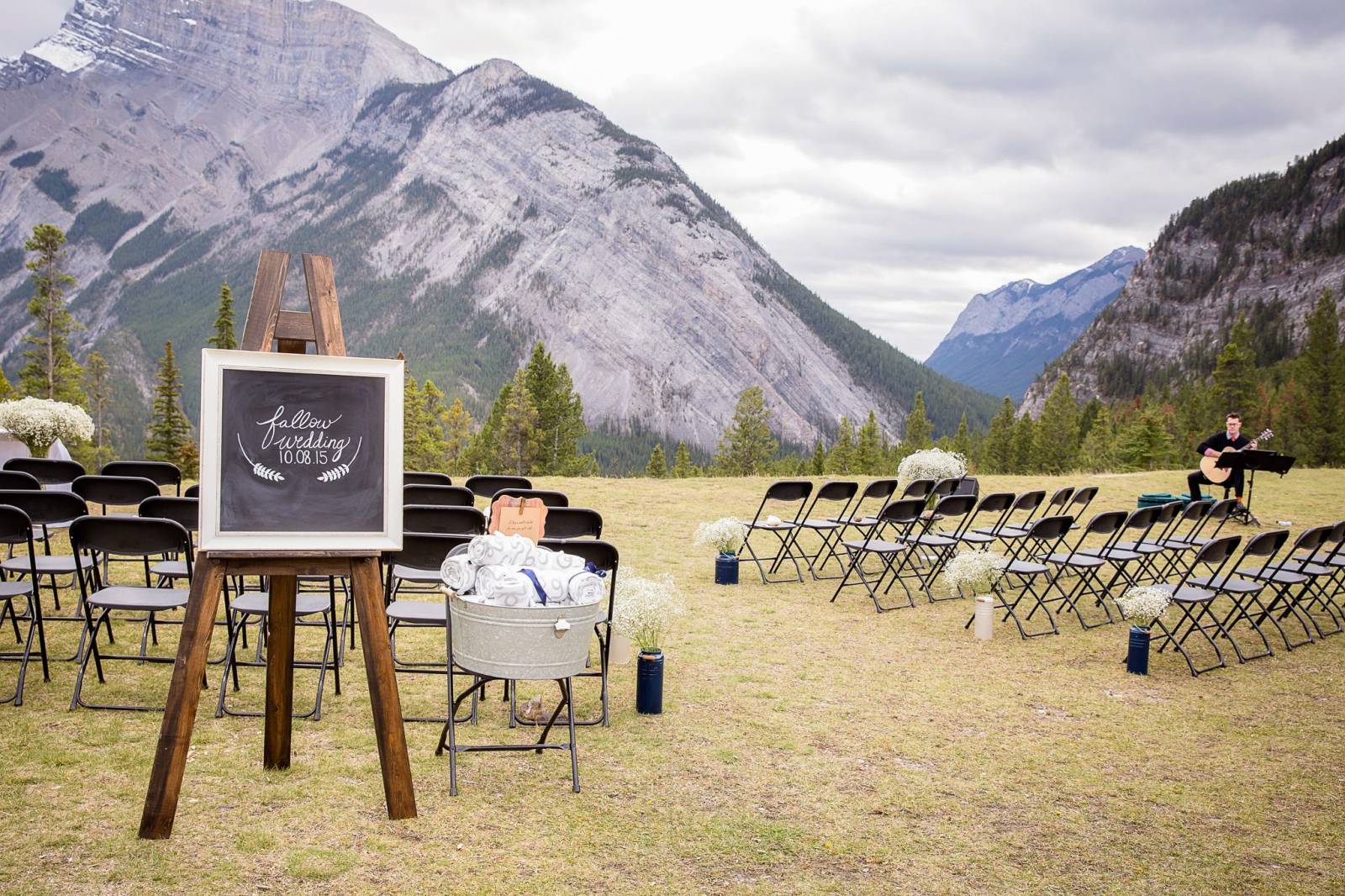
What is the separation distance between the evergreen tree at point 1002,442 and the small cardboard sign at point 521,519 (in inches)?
2611

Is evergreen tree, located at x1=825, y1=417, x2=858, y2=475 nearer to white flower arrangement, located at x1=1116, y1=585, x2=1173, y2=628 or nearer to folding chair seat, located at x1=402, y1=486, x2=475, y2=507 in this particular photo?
white flower arrangement, located at x1=1116, y1=585, x2=1173, y2=628

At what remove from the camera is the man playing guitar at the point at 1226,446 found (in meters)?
12.8

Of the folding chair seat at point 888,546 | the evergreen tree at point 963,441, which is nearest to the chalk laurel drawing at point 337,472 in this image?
the folding chair seat at point 888,546

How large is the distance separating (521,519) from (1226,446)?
42.5 feet

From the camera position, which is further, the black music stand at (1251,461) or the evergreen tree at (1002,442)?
the evergreen tree at (1002,442)

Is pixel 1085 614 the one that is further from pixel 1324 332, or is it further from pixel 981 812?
pixel 1324 332

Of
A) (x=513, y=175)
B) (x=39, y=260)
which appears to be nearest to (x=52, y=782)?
(x=39, y=260)

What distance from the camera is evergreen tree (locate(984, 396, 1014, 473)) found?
66.4 metres

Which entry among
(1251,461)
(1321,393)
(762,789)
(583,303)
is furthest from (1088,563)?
(583,303)

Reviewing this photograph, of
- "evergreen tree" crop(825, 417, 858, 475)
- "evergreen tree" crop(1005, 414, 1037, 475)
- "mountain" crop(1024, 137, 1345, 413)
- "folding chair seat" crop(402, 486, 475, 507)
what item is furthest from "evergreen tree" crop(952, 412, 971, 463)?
"folding chair seat" crop(402, 486, 475, 507)

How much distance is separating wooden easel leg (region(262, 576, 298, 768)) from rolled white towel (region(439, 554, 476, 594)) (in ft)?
2.19

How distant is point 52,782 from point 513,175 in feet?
647

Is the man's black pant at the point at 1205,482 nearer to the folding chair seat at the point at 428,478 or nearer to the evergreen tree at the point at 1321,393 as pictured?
the folding chair seat at the point at 428,478

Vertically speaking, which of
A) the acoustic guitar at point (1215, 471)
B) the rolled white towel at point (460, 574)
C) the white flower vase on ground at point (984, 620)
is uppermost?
the acoustic guitar at point (1215, 471)
